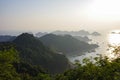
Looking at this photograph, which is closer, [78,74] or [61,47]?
[78,74]

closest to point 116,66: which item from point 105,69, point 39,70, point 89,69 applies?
point 105,69

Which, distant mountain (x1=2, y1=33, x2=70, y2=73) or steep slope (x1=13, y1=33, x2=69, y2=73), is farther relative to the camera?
steep slope (x1=13, y1=33, x2=69, y2=73)

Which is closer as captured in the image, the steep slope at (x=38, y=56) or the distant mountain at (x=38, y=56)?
the distant mountain at (x=38, y=56)

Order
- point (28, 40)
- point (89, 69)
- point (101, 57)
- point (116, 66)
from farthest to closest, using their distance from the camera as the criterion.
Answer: point (28, 40) → point (101, 57) → point (89, 69) → point (116, 66)

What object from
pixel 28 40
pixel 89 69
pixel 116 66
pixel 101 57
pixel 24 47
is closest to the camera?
pixel 116 66

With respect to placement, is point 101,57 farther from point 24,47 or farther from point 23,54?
point 24,47
